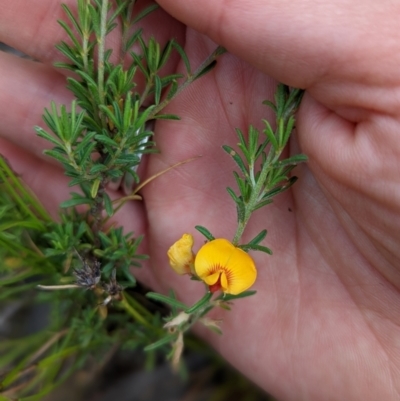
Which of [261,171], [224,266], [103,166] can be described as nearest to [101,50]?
[103,166]

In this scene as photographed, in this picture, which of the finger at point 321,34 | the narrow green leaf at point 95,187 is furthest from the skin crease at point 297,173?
the narrow green leaf at point 95,187

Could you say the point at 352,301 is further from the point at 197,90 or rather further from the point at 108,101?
the point at 108,101

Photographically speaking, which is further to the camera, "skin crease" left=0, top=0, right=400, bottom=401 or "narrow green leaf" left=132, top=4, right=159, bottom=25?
"narrow green leaf" left=132, top=4, right=159, bottom=25

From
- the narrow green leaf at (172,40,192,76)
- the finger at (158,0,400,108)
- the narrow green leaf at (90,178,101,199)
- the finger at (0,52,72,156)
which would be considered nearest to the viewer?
the finger at (158,0,400,108)

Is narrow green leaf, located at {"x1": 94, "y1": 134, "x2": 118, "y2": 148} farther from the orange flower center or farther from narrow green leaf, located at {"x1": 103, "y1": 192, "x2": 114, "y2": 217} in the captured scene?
the orange flower center

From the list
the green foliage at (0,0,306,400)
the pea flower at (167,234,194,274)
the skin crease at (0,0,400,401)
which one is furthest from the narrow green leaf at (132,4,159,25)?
the pea flower at (167,234,194,274)

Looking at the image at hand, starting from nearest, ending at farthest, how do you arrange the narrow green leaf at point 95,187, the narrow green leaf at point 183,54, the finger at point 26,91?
1. the narrow green leaf at point 95,187
2. the narrow green leaf at point 183,54
3. the finger at point 26,91

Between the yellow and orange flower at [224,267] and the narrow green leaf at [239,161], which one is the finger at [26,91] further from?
the yellow and orange flower at [224,267]
